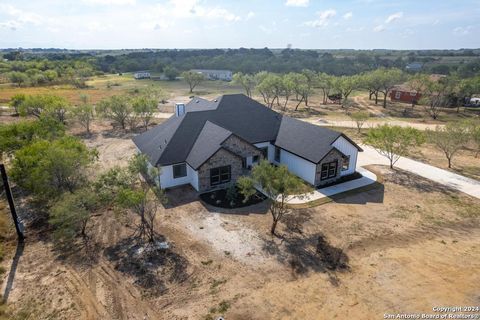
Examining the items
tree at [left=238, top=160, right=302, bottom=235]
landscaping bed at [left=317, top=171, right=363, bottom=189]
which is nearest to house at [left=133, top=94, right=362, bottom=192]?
landscaping bed at [left=317, top=171, right=363, bottom=189]

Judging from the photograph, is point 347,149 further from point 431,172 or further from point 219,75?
point 219,75

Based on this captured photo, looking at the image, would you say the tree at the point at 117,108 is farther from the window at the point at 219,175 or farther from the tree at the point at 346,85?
the tree at the point at 346,85

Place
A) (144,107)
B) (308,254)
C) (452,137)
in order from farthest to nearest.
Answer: (144,107), (452,137), (308,254)

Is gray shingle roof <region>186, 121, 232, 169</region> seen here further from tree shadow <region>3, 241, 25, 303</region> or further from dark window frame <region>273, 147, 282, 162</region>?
tree shadow <region>3, 241, 25, 303</region>

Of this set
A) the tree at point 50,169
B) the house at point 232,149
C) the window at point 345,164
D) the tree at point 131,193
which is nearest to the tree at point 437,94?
the window at point 345,164

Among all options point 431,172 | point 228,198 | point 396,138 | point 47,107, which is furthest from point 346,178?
point 47,107

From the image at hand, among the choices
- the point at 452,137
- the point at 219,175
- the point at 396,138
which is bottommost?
the point at 219,175
